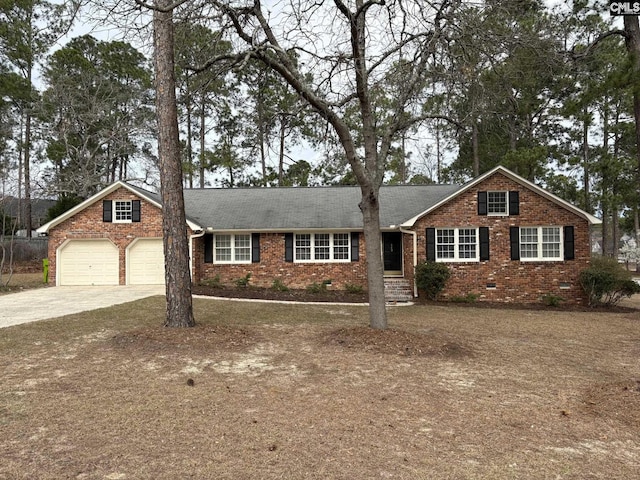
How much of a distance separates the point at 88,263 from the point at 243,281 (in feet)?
22.4

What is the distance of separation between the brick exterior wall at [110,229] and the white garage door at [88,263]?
0.29 metres

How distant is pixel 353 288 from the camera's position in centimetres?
1577

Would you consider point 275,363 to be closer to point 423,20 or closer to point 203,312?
point 203,312

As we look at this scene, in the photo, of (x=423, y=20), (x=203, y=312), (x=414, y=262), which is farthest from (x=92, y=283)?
(x=423, y=20)

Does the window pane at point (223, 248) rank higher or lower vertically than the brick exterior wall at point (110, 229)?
lower

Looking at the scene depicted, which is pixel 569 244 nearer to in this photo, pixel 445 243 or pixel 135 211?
pixel 445 243

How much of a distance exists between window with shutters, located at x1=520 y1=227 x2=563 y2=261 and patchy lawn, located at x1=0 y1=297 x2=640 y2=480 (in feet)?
22.0

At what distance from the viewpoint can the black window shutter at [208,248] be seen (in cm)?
1681

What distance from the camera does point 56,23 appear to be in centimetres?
718

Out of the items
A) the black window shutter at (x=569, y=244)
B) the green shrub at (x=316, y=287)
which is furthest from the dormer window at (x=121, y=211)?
the black window shutter at (x=569, y=244)

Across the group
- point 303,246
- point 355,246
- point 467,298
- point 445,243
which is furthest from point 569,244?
point 303,246

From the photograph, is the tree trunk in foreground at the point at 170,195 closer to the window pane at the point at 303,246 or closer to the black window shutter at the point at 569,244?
the window pane at the point at 303,246

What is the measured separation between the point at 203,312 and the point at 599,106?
2595 centimetres

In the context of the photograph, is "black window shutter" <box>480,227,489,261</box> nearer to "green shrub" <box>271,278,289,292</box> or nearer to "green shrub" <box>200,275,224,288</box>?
"green shrub" <box>271,278,289,292</box>
